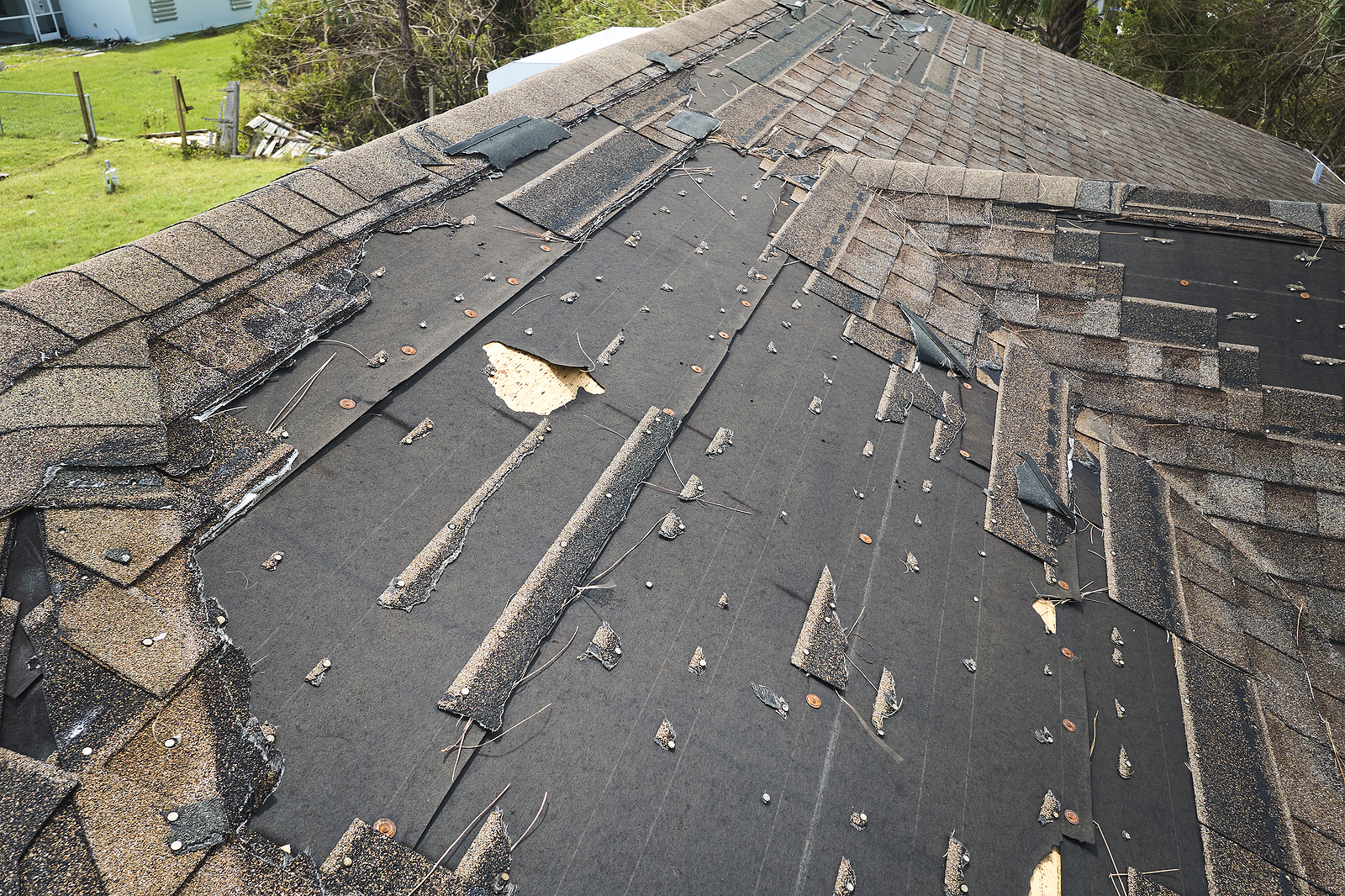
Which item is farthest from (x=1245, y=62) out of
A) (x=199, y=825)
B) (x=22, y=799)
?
(x=22, y=799)

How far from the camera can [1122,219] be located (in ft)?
17.8

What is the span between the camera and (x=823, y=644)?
104 inches

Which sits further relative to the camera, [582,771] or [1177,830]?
[1177,830]

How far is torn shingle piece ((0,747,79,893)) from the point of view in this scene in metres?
1.47

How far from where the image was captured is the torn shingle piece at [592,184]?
421cm

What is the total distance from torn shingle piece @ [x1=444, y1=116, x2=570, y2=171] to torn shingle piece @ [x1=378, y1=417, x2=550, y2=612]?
2.53 meters

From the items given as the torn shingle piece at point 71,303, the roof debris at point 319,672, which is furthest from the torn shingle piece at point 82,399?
the roof debris at point 319,672

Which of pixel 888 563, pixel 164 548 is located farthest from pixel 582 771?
pixel 888 563

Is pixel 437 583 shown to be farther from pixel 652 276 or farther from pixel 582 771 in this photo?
pixel 652 276

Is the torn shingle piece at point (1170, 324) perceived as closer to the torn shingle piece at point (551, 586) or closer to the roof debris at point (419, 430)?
the torn shingle piece at point (551, 586)

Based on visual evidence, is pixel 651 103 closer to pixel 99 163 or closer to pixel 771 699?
pixel 771 699

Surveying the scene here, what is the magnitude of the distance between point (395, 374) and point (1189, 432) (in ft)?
15.4

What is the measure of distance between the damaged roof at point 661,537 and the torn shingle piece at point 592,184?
4 cm

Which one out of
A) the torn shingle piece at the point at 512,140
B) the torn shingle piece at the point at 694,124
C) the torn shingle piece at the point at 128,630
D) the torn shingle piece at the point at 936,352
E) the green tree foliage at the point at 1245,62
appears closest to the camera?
A: the torn shingle piece at the point at 128,630
